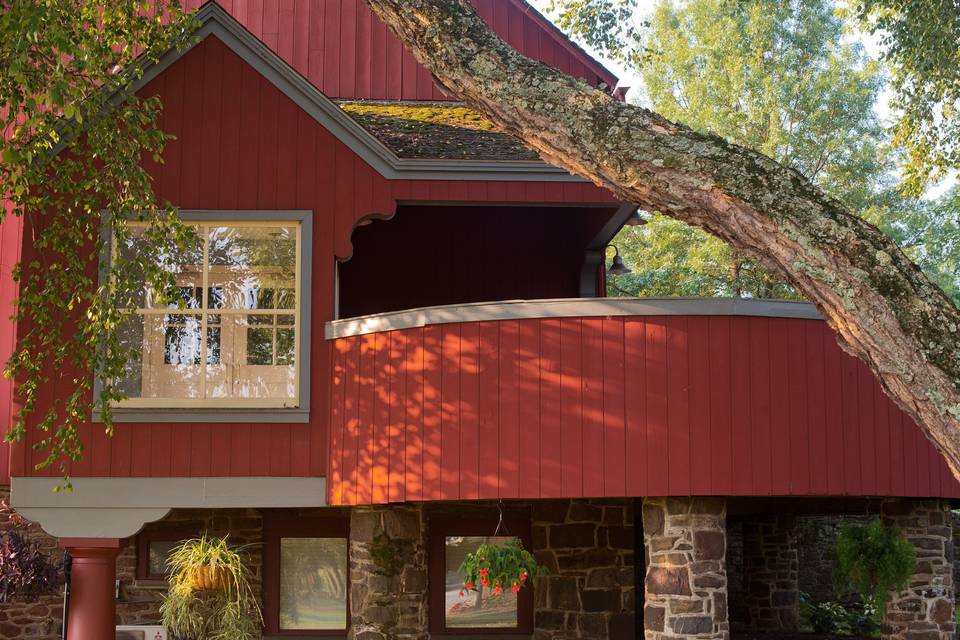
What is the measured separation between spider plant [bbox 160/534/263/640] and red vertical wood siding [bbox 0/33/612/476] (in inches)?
31.3

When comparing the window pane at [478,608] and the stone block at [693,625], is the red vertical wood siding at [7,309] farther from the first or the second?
the stone block at [693,625]

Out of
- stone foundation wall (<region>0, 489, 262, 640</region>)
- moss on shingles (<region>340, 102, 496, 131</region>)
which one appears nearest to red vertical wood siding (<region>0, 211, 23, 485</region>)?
stone foundation wall (<region>0, 489, 262, 640</region>)

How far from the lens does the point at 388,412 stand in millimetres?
10602

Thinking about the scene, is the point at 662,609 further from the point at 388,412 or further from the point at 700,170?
the point at 700,170

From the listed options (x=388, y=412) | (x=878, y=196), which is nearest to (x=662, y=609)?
(x=388, y=412)

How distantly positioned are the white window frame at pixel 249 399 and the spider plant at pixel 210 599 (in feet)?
4.00

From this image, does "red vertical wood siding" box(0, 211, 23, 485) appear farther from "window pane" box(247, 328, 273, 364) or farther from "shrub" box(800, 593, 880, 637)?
"shrub" box(800, 593, 880, 637)

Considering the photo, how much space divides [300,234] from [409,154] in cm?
131

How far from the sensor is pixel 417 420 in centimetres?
1043

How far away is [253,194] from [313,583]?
458 cm

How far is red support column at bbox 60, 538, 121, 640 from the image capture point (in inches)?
435

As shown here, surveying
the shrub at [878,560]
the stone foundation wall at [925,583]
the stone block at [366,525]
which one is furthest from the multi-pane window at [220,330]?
the stone foundation wall at [925,583]

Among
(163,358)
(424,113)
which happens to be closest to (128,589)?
(163,358)

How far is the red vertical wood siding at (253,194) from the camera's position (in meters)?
11.2
